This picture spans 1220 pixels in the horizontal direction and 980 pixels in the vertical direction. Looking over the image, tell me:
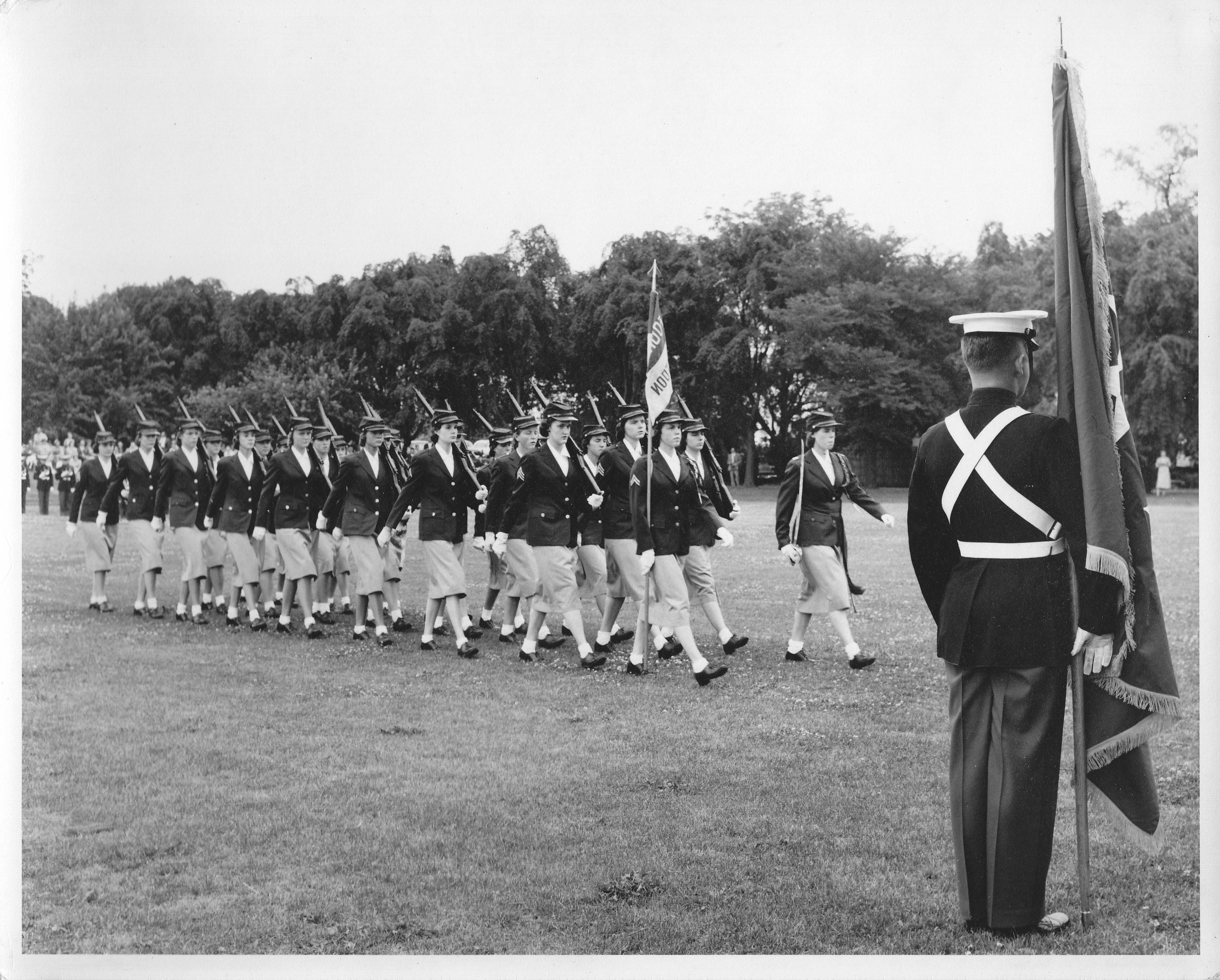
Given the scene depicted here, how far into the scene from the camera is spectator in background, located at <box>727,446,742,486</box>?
111ft

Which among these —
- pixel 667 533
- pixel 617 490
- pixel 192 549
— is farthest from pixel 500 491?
pixel 192 549

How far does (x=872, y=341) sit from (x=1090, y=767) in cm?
3697

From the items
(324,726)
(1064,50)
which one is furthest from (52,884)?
(1064,50)

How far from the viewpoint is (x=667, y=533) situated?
32.5 feet

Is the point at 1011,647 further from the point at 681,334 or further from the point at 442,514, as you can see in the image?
the point at 681,334

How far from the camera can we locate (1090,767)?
198 inches

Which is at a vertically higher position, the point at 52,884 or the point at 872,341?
the point at 872,341

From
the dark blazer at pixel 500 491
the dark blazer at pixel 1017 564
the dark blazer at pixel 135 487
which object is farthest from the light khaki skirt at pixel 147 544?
the dark blazer at pixel 1017 564

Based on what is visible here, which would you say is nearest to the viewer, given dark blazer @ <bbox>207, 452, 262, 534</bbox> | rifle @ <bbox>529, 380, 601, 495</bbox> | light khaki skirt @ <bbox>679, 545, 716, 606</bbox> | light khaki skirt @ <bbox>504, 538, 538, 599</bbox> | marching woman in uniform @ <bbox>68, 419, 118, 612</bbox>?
light khaki skirt @ <bbox>679, 545, 716, 606</bbox>

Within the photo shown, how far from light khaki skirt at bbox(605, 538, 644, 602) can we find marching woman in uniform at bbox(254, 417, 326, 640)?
309 cm

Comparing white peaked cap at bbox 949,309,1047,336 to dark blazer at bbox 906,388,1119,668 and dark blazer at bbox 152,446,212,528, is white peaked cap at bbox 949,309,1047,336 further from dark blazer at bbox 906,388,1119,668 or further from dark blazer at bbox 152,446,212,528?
dark blazer at bbox 152,446,212,528

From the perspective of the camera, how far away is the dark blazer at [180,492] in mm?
13375

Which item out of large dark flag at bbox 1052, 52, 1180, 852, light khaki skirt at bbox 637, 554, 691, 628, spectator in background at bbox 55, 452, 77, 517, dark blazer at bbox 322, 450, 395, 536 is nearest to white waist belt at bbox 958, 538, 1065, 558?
large dark flag at bbox 1052, 52, 1180, 852

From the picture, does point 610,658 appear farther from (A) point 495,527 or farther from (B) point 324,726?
(B) point 324,726
